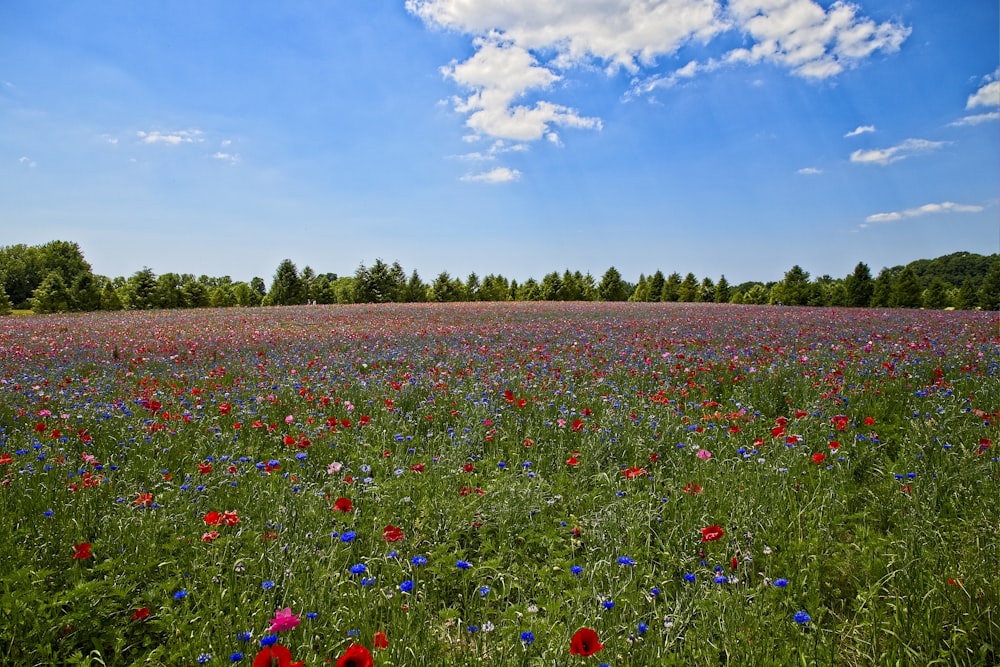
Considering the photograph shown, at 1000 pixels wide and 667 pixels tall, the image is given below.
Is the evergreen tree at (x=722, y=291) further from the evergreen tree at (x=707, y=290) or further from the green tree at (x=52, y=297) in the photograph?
the green tree at (x=52, y=297)

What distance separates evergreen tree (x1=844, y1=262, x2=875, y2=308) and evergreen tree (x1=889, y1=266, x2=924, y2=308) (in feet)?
8.64

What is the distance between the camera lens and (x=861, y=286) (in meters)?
44.7

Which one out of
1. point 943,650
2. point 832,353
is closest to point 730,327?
point 832,353

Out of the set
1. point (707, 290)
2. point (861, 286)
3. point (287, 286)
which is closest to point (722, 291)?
point (707, 290)

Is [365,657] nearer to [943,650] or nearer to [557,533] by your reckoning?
[557,533]

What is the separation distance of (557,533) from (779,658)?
1.38 metres

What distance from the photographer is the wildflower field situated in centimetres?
219

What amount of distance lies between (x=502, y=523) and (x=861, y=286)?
53.4 m

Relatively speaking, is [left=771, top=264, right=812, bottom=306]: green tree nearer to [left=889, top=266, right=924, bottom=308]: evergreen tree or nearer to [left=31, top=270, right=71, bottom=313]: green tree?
[left=889, top=266, right=924, bottom=308]: evergreen tree

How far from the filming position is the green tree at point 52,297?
36.8 m

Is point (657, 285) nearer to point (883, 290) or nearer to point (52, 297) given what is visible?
point (883, 290)

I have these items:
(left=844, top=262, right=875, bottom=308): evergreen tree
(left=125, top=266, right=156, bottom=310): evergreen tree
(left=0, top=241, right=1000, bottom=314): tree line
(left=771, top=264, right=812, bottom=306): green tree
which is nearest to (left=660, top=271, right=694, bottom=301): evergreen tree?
(left=0, top=241, right=1000, bottom=314): tree line

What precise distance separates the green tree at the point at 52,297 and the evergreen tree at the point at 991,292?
73967mm

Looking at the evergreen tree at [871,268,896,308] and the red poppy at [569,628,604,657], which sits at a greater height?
the evergreen tree at [871,268,896,308]
